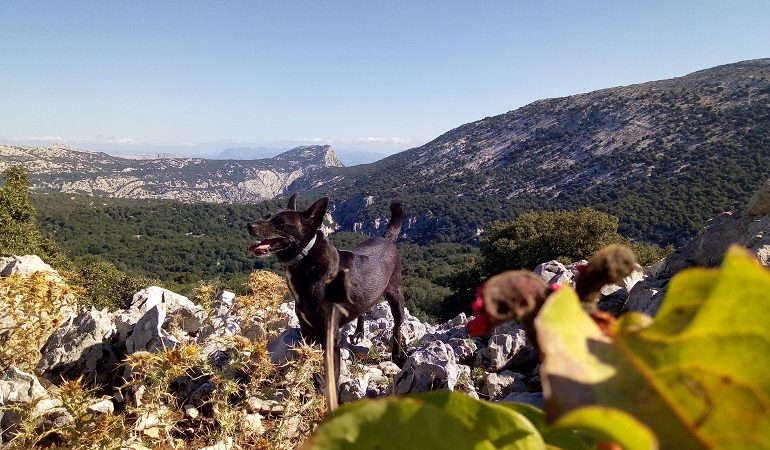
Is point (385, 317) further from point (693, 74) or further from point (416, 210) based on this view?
point (693, 74)

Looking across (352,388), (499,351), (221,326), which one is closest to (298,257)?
(352,388)

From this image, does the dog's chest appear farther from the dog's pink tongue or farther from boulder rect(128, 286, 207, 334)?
boulder rect(128, 286, 207, 334)

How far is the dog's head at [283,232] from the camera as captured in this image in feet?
14.1

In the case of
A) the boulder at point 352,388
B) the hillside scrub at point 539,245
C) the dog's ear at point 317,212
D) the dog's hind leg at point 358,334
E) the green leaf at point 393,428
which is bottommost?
the hillside scrub at point 539,245

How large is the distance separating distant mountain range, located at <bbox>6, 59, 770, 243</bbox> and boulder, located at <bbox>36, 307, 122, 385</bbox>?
3846 centimetres

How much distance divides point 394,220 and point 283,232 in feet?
7.21

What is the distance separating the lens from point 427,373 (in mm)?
4984

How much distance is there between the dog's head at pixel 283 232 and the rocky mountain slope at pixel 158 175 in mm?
129077

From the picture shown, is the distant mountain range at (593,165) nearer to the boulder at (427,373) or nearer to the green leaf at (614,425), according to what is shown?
the boulder at (427,373)

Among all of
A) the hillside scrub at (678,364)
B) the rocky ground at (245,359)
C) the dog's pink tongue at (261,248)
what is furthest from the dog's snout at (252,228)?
the hillside scrub at (678,364)

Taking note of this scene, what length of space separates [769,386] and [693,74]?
324 feet

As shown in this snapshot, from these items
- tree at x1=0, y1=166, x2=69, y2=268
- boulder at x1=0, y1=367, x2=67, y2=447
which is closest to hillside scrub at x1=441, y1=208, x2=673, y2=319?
boulder at x1=0, y1=367, x2=67, y2=447

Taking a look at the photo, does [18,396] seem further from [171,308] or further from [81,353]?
[171,308]

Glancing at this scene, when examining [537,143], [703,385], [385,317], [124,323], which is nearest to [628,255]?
[703,385]
